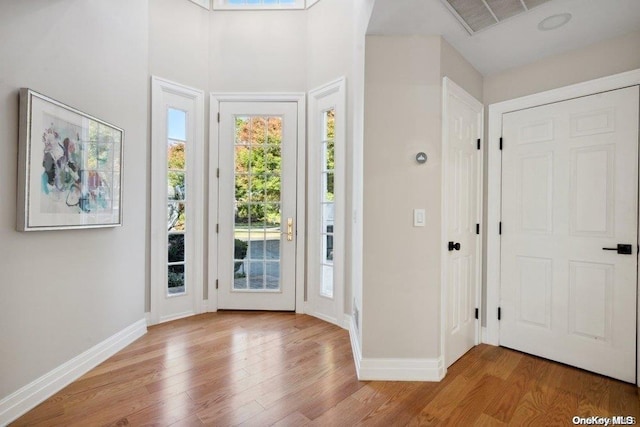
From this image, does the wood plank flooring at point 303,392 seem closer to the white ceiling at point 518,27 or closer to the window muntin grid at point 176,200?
the window muntin grid at point 176,200

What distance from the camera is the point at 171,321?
3119mm

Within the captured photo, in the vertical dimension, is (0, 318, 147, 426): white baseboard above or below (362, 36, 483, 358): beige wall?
below

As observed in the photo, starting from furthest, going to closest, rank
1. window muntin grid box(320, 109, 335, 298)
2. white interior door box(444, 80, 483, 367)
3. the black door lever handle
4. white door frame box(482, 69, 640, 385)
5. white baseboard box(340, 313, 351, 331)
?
1. window muntin grid box(320, 109, 335, 298)
2. white baseboard box(340, 313, 351, 331)
3. white door frame box(482, 69, 640, 385)
4. white interior door box(444, 80, 483, 367)
5. the black door lever handle

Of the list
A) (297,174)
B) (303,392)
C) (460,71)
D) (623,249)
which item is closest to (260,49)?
(297,174)

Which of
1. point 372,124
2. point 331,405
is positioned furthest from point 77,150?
point 331,405

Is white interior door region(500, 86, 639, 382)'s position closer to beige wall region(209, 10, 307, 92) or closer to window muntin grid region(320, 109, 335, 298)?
window muntin grid region(320, 109, 335, 298)

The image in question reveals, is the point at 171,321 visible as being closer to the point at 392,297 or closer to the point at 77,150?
the point at 77,150

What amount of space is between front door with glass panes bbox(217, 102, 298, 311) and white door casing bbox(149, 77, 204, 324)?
23 cm

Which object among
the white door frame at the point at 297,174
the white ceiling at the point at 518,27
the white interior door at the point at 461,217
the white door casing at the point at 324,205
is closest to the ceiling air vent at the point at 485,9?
the white ceiling at the point at 518,27

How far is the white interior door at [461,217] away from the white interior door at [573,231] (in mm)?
234

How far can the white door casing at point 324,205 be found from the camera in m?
3.06

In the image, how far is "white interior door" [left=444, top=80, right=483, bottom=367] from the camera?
2.25 metres

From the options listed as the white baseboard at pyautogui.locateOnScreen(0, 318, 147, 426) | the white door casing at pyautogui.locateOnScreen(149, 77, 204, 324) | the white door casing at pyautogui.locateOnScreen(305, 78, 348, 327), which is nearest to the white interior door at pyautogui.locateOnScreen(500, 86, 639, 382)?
the white door casing at pyautogui.locateOnScreen(305, 78, 348, 327)

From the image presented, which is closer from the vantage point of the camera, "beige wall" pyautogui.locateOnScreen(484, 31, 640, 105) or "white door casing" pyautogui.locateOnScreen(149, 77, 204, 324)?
"beige wall" pyautogui.locateOnScreen(484, 31, 640, 105)
